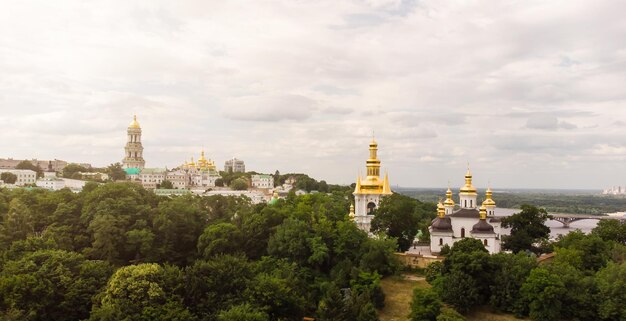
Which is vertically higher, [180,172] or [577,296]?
[180,172]

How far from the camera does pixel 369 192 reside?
4375 centimetres

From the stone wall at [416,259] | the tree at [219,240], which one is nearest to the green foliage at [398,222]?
the stone wall at [416,259]

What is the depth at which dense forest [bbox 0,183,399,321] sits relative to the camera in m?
25.0

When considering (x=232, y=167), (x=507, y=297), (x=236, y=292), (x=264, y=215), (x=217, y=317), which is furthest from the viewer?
(x=232, y=167)

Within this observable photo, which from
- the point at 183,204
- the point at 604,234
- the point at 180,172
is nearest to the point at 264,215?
the point at 183,204

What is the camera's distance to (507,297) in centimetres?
2822

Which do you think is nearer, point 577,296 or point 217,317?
point 217,317

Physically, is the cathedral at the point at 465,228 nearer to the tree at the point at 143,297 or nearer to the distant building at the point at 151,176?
the tree at the point at 143,297

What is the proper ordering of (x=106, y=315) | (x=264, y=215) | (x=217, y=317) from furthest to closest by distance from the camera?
(x=264, y=215) → (x=217, y=317) → (x=106, y=315)

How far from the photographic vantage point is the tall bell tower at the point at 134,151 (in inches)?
3556

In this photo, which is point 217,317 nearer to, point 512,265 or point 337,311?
point 337,311

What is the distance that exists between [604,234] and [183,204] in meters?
27.5

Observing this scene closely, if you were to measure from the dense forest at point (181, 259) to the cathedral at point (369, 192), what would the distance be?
2.90 metres

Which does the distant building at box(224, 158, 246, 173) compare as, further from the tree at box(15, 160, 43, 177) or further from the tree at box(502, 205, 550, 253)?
the tree at box(502, 205, 550, 253)
